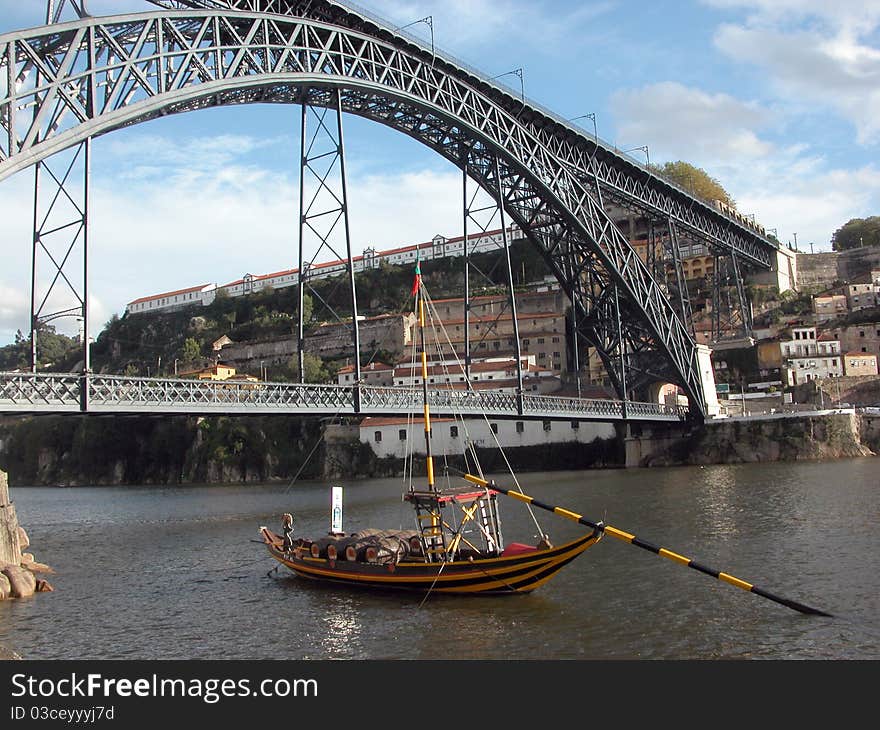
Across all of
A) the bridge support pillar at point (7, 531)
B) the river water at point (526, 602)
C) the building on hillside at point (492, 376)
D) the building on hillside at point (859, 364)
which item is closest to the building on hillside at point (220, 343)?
the building on hillside at point (492, 376)

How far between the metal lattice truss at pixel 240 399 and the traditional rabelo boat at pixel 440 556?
413 inches

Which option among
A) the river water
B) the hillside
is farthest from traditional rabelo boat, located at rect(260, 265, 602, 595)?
the hillside

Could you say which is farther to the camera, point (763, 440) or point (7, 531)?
point (763, 440)

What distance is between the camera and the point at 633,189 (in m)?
64.8

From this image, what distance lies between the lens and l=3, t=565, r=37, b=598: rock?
71.9 feet

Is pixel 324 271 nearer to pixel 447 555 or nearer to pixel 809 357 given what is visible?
pixel 809 357

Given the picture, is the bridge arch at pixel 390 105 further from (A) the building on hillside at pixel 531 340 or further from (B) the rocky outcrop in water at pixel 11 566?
(A) the building on hillside at pixel 531 340

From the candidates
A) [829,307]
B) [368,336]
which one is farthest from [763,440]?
[368,336]

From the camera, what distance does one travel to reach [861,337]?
271 ft

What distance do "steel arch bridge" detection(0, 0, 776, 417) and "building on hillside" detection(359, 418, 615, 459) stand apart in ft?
25.2

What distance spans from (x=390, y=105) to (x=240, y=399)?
1732 centimetres

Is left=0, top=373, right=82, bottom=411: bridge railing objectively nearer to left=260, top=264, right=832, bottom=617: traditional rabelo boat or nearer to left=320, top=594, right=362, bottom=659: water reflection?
left=260, top=264, right=832, bottom=617: traditional rabelo boat
